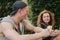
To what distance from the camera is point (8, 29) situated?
3455 millimetres

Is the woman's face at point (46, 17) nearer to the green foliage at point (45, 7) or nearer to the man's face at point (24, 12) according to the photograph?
the man's face at point (24, 12)

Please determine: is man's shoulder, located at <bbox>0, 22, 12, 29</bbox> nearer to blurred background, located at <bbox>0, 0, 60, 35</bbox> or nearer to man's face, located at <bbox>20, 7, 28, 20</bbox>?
man's face, located at <bbox>20, 7, 28, 20</bbox>

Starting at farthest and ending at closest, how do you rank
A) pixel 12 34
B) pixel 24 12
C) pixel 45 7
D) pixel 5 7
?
1. pixel 5 7
2. pixel 45 7
3. pixel 24 12
4. pixel 12 34

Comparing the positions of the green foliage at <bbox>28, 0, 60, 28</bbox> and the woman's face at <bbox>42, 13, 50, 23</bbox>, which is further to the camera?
the green foliage at <bbox>28, 0, 60, 28</bbox>

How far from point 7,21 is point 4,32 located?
154mm

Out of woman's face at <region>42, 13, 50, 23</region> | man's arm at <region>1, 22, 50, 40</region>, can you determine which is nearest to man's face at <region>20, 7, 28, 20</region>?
man's arm at <region>1, 22, 50, 40</region>

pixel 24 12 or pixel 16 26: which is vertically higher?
pixel 24 12

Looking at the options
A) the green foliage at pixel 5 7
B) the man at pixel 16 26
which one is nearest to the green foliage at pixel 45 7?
the green foliage at pixel 5 7

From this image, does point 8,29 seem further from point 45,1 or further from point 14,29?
point 45,1

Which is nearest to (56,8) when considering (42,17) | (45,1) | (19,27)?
(45,1)

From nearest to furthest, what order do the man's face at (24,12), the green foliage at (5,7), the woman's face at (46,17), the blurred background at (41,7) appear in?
the man's face at (24,12), the woman's face at (46,17), the blurred background at (41,7), the green foliage at (5,7)

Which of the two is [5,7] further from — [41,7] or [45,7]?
[45,7]

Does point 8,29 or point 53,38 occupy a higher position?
point 8,29

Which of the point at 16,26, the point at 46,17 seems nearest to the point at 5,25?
the point at 16,26
